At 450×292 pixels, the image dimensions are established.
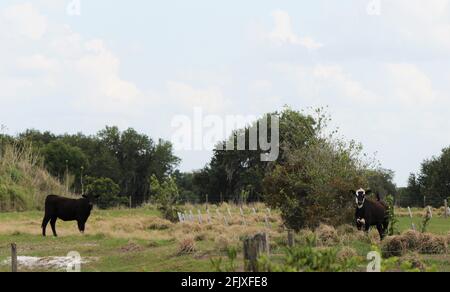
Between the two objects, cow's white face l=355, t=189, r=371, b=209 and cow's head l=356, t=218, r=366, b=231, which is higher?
cow's white face l=355, t=189, r=371, b=209

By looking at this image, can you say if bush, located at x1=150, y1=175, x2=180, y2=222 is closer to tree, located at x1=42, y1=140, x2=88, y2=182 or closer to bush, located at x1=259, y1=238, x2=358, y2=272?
bush, located at x1=259, y1=238, x2=358, y2=272

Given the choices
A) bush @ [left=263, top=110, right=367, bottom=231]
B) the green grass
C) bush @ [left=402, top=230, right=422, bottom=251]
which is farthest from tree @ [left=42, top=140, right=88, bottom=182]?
bush @ [left=402, top=230, right=422, bottom=251]

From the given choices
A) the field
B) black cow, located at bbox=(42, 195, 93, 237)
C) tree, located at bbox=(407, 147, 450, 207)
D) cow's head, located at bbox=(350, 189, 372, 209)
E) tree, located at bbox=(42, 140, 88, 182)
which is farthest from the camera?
tree, located at bbox=(42, 140, 88, 182)

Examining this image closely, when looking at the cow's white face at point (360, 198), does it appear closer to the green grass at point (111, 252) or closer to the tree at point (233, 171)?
the green grass at point (111, 252)

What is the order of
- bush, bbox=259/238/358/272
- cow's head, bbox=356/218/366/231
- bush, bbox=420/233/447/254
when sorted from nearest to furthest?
bush, bbox=259/238/358/272, bush, bbox=420/233/447/254, cow's head, bbox=356/218/366/231

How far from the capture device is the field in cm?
1861

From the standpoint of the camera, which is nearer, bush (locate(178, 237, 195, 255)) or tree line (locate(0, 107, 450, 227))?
bush (locate(178, 237, 195, 255))

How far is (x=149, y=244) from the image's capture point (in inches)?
901

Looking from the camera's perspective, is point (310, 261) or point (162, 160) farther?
point (162, 160)

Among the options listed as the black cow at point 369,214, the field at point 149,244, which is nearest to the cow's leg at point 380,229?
the black cow at point 369,214

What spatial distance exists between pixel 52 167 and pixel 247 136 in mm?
18849

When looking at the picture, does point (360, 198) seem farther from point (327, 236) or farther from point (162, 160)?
point (162, 160)

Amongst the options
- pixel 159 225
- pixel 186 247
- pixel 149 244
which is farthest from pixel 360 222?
pixel 159 225
